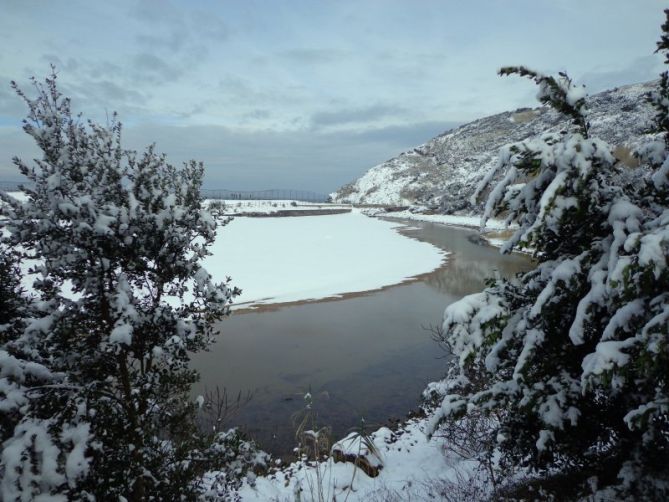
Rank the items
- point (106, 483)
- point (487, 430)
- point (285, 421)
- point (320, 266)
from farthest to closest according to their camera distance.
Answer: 1. point (320, 266)
2. point (285, 421)
3. point (487, 430)
4. point (106, 483)

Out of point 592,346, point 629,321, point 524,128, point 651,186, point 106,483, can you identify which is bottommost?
point 106,483

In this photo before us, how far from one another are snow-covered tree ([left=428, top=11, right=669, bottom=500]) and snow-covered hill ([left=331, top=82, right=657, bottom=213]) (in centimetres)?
8175

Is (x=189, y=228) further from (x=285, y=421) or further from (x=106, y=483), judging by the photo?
(x=285, y=421)

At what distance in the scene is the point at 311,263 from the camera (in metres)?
26.9

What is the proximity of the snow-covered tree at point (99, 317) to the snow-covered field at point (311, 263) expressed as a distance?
13.8 metres

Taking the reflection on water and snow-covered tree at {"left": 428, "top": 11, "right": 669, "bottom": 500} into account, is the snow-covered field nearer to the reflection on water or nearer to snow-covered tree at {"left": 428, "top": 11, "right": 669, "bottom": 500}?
the reflection on water

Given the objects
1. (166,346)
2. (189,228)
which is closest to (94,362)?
(166,346)

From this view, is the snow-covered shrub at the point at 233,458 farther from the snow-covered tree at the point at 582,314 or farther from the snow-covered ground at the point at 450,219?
the snow-covered ground at the point at 450,219

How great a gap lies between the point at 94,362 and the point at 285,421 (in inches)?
235

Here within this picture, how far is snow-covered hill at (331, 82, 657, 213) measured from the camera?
10012 centimetres

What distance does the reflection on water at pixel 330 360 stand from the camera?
9312 mm

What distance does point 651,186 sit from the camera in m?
3.22

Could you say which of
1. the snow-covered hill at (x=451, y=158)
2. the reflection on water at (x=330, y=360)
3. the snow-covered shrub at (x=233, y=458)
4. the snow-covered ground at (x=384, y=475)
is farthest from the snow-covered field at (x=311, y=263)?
the snow-covered hill at (x=451, y=158)

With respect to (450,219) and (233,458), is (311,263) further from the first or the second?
(450,219)
